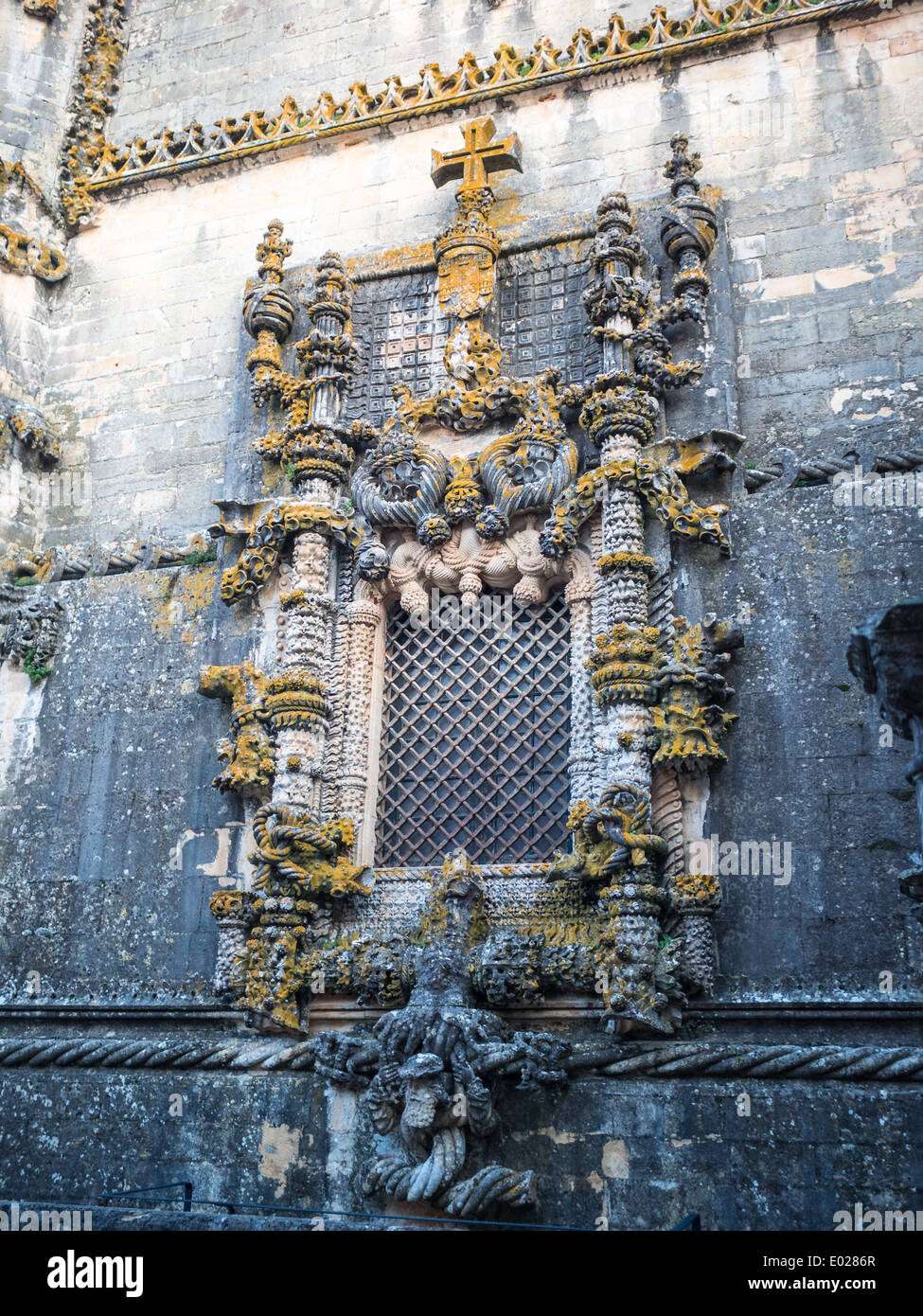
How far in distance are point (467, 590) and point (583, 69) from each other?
460cm

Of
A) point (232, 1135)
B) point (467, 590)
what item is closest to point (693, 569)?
point (467, 590)

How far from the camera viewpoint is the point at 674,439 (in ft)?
27.5

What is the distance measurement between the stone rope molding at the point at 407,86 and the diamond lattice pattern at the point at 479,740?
4626 millimetres

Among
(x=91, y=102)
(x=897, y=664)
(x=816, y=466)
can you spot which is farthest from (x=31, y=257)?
(x=897, y=664)

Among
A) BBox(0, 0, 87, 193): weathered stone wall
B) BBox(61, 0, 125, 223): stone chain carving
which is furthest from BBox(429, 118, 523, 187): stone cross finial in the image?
BBox(0, 0, 87, 193): weathered stone wall

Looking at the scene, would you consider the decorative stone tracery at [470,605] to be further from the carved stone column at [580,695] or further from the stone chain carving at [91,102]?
the stone chain carving at [91,102]

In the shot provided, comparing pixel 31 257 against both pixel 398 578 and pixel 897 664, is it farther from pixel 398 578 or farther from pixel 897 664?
pixel 897 664

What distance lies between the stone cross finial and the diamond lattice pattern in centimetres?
354

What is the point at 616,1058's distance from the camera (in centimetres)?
698

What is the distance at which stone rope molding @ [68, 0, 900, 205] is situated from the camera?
9688mm

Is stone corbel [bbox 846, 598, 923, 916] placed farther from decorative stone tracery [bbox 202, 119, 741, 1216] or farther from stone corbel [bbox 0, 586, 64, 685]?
stone corbel [bbox 0, 586, 64, 685]

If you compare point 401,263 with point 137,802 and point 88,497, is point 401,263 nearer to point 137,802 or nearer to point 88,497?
point 88,497

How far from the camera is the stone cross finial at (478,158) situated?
31.8ft

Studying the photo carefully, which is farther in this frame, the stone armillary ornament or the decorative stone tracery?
the decorative stone tracery
